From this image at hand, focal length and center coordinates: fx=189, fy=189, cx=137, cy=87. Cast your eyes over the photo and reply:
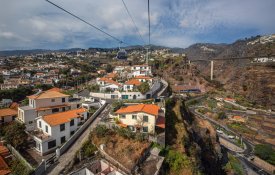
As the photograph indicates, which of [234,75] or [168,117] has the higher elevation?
[234,75]

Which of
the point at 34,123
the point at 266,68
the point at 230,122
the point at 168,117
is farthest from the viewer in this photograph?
the point at 266,68

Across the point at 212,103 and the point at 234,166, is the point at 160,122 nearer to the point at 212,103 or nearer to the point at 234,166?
the point at 234,166

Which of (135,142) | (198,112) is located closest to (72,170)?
(135,142)

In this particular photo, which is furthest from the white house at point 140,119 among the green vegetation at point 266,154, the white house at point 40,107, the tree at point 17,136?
the green vegetation at point 266,154

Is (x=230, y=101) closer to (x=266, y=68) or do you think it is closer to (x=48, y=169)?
(x=266, y=68)

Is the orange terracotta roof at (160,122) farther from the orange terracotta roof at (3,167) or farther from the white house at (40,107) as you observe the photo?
the orange terracotta roof at (3,167)

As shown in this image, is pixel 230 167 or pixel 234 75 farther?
pixel 234 75
